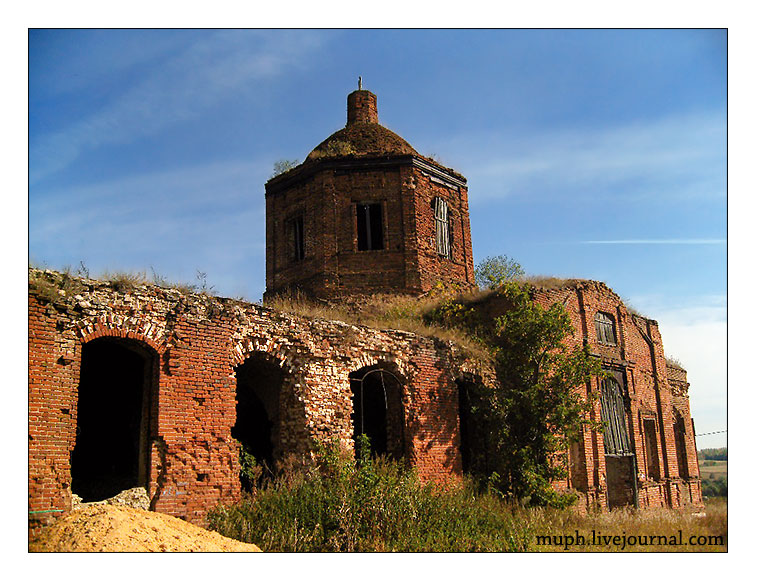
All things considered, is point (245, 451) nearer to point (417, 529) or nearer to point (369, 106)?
point (417, 529)

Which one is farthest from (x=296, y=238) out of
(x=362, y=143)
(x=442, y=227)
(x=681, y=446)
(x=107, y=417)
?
(x=681, y=446)

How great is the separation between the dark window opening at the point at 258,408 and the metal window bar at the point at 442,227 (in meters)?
8.46

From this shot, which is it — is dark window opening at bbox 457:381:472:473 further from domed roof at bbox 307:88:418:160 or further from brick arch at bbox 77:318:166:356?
domed roof at bbox 307:88:418:160

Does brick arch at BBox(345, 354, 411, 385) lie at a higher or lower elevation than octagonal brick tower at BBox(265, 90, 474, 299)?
lower

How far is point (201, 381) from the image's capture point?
10078mm

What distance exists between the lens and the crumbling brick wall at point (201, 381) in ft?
28.2

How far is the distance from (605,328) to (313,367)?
10744mm

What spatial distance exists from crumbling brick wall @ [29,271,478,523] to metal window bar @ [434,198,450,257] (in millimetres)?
6637

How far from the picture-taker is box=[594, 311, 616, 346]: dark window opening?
61.8 ft

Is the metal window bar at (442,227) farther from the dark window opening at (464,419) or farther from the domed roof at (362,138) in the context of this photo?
the dark window opening at (464,419)

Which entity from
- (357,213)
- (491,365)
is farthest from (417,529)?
(357,213)

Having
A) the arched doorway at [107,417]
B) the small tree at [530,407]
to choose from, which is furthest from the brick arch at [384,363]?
the arched doorway at [107,417]

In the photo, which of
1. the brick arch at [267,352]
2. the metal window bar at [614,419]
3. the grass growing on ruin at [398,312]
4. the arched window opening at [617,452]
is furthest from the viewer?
the arched window opening at [617,452]

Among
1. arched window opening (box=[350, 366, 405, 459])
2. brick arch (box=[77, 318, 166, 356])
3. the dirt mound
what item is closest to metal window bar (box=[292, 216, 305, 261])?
arched window opening (box=[350, 366, 405, 459])
